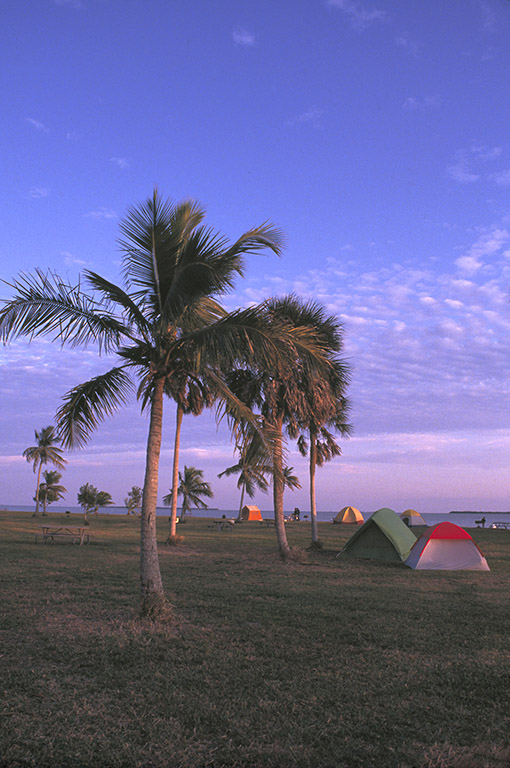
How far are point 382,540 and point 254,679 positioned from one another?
47.1ft

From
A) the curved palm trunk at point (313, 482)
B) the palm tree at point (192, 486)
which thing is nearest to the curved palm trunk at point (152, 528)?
A: the curved palm trunk at point (313, 482)

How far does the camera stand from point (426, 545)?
16797mm

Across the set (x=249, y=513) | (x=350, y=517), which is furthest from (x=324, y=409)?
(x=249, y=513)

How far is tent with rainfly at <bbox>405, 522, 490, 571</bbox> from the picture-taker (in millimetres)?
16641

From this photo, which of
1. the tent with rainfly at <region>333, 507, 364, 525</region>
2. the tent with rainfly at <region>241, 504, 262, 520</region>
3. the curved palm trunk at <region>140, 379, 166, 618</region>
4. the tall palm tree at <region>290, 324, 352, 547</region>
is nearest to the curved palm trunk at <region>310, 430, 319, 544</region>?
the tall palm tree at <region>290, 324, 352, 547</region>

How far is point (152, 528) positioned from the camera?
352 inches

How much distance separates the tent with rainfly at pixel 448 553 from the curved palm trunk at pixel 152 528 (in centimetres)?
1098

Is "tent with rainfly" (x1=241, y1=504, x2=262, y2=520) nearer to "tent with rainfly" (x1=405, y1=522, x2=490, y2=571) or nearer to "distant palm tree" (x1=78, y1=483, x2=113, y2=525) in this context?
"distant palm tree" (x1=78, y1=483, x2=113, y2=525)

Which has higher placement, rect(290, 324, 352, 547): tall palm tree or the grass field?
rect(290, 324, 352, 547): tall palm tree

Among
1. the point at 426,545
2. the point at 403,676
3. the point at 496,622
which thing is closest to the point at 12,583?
the point at 403,676

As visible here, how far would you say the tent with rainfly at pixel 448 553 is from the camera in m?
16.6

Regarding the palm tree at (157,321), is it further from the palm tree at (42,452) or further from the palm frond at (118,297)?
the palm tree at (42,452)

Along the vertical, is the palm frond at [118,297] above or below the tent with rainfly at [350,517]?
above

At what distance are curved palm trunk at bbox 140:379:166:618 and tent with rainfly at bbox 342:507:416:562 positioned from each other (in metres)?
12.3
